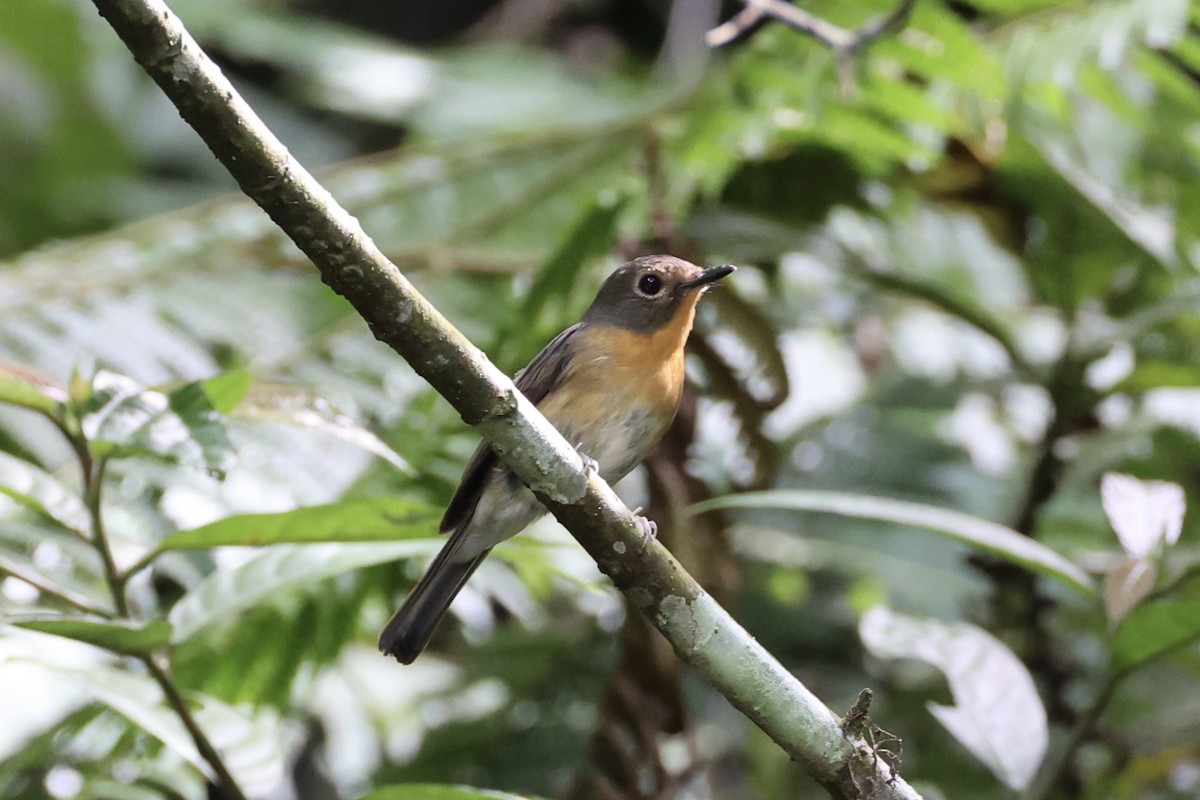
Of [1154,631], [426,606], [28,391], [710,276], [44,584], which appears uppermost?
[28,391]

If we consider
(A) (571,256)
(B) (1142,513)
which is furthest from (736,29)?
(B) (1142,513)

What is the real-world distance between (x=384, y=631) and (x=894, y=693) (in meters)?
1.86

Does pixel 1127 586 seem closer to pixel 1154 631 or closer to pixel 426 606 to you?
pixel 1154 631

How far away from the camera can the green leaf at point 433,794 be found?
7.52 ft

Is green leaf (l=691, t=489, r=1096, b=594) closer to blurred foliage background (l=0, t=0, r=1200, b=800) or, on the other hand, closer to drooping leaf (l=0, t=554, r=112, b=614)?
blurred foliage background (l=0, t=0, r=1200, b=800)

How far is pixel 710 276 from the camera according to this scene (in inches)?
123

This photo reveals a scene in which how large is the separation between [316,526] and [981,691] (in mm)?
1425

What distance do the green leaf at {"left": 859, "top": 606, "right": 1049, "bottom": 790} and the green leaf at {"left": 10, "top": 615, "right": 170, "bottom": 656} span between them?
143 cm

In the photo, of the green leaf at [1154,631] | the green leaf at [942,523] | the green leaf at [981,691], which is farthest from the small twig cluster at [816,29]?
the green leaf at [1154,631]

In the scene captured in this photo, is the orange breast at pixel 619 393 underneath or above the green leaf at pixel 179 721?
underneath

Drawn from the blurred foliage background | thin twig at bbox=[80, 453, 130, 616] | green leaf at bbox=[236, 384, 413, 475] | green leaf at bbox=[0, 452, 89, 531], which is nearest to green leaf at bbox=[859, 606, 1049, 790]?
the blurred foliage background

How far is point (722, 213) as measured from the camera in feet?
14.4

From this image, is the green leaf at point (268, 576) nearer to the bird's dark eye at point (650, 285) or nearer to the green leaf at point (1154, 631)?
the bird's dark eye at point (650, 285)

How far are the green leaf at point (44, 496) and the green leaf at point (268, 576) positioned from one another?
0.84 feet
